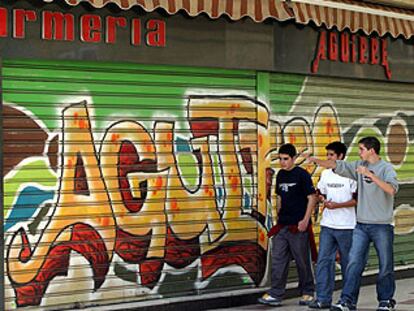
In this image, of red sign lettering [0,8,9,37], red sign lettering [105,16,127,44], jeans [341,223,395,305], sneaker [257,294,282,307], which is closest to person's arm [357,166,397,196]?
jeans [341,223,395,305]

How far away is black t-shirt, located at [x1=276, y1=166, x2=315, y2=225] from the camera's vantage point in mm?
11336

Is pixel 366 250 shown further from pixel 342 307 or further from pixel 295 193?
pixel 295 193

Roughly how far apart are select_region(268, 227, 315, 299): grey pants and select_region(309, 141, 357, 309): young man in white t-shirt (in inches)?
13.0

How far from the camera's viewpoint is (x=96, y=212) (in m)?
10.5

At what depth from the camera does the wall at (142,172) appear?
393 inches

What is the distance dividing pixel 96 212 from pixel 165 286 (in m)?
1.24

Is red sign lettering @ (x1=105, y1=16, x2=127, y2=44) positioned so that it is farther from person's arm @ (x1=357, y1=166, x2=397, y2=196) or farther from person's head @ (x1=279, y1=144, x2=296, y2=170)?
person's arm @ (x1=357, y1=166, x2=397, y2=196)

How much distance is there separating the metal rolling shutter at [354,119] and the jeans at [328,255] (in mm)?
1745

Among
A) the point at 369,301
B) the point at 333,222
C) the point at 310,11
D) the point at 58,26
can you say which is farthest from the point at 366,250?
the point at 58,26

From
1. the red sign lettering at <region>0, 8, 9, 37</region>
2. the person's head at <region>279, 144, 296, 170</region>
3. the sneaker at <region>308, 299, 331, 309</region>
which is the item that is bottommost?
the sneaker at <region>308, 299, 331, 309</region>

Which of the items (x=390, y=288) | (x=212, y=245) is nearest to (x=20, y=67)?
(x=212, y=245)

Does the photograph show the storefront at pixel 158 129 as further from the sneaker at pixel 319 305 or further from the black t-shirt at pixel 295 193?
the sneaker at pixel 319 305

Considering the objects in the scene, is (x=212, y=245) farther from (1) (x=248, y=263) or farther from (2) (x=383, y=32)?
(2) (x=383, y=32)

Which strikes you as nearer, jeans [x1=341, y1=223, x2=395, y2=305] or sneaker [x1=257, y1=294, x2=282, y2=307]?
jeans [x1=341, y1=223, x2=395, y2=305]
